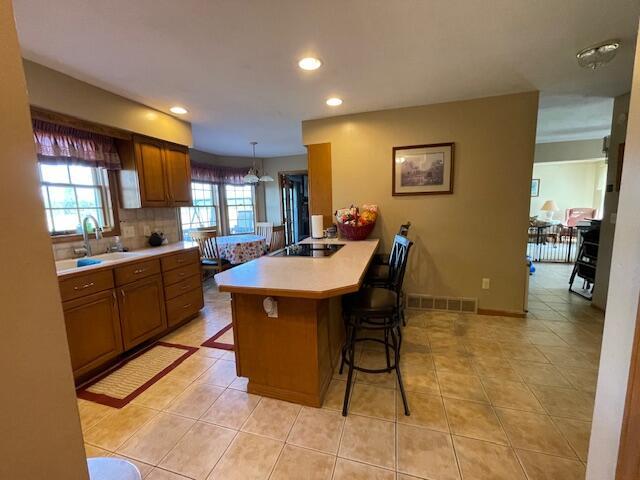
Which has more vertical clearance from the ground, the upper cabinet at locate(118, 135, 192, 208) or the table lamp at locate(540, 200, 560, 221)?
the upper cabinet at locate(118, 135, 192, 208)

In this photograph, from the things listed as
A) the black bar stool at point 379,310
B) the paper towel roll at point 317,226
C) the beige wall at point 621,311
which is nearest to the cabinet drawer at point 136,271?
the paper towel roll at point 317,226

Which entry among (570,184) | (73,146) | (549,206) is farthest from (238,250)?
(570,184)

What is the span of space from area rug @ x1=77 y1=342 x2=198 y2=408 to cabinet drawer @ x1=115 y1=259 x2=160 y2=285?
0.69 metres

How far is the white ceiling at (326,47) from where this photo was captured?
151cm

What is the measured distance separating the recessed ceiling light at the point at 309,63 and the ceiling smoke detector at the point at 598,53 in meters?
1.92

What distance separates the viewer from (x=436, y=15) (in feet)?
5.17

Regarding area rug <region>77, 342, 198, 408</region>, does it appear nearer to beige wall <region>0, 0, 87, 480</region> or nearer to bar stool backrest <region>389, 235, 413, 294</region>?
beige wall <region>0, 0, 87, 480</region>

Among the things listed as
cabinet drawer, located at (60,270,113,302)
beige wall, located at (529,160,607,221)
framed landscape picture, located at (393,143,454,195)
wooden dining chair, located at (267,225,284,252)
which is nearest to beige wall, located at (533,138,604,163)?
beige wall, located at (529,160,607,221)

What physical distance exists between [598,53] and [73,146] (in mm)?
4277

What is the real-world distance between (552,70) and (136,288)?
4.03 metres

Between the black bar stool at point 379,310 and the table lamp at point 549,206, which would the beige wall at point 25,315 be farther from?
the table lamp at point 549,206

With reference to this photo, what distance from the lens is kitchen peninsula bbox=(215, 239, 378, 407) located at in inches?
63.7

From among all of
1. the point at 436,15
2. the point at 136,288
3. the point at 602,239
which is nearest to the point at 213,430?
the point at 136,288

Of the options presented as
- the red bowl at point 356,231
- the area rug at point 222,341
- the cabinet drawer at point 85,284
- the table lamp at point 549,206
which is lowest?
the area rug at point 222,341
